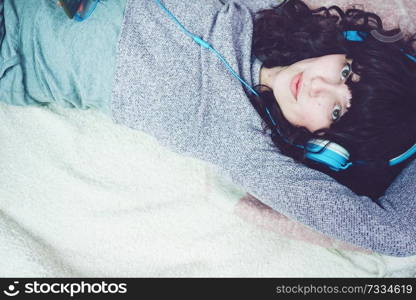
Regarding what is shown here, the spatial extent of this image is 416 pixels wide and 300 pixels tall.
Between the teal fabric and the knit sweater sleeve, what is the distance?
1.43 feet

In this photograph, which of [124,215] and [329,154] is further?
[124,215]

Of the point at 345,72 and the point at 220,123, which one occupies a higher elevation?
the point at 345,72

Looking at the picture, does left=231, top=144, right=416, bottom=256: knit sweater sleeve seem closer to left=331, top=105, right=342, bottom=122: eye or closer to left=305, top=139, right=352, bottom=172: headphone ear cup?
left=305, top=139, right=352, bottom=172: headphone ear cup

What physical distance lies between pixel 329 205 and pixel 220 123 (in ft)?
1.11

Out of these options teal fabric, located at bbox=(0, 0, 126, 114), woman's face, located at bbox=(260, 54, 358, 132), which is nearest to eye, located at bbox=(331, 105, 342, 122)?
woman's face, located at bbox=(260, 54, 358, 132)

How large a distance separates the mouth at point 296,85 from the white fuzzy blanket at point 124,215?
1.03 feet

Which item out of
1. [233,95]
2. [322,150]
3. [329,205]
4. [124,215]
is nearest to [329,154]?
[322,150]

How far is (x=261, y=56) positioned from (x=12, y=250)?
84cm

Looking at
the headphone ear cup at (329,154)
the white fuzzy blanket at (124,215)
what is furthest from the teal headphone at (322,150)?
the white fuzzy blanket at (124,215)

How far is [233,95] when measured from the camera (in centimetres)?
102

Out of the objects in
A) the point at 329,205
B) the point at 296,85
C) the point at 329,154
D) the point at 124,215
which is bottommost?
the point at 124,215

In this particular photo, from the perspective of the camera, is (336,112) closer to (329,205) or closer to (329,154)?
(329,154)

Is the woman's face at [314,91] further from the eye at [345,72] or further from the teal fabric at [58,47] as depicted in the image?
the teal fabric at [58,47]

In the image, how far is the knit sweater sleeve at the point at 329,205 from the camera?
0.96 metres
